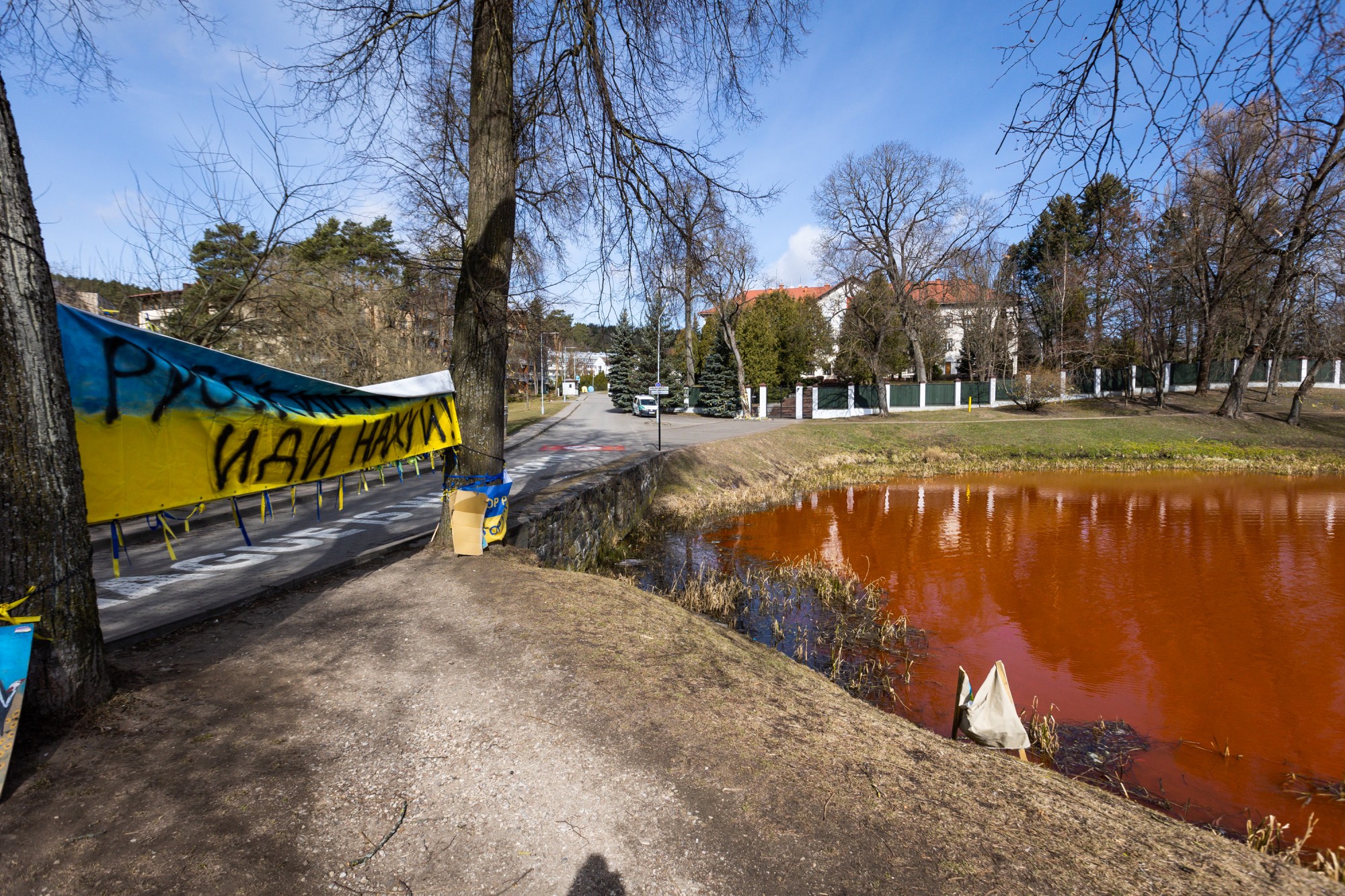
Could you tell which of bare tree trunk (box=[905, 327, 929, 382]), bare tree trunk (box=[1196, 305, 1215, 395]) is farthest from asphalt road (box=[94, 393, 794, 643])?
bare tree trunk (box=[1196, 305, 1215, 395])

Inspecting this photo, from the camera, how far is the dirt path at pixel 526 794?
2.45 metres

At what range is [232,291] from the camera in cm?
929

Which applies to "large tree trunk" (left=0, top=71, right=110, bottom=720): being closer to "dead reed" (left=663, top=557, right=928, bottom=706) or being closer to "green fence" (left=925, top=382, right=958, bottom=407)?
"dead reed" (left=663, top=557, right=928, bottom=706)

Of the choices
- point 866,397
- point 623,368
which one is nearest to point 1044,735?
point 866,397

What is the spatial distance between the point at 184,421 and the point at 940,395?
38289mm

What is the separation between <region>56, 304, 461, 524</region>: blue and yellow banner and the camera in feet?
11.0

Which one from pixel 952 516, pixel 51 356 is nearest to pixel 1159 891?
pixel 51 356

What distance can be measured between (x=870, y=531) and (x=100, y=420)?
1273cm

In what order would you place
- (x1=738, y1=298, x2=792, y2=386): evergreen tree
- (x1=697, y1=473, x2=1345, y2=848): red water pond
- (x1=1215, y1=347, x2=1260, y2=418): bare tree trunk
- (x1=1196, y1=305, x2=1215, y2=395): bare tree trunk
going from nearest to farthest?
(x1=697, y1=473, x2=1345, y2=848): red water pond → (x1=1215, y1=347, x2=1260, y2=418): bare tree trunk → (x1=1196, y1=305, x2=1215, y2=395): bare tree trunk → (x1=738, y1=298, x2=792, y2=386): evergreen tree

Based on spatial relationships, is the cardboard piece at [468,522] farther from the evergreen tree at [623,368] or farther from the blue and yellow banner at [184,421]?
the evergreen tree at [623,368]

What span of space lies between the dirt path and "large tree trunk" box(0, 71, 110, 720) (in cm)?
37

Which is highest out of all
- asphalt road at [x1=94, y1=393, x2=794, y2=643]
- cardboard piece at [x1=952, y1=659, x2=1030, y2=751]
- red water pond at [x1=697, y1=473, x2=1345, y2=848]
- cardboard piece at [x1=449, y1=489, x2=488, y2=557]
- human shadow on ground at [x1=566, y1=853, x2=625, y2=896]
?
cardboard piece at [x1=449, y1=489, x2=488, y2=557]

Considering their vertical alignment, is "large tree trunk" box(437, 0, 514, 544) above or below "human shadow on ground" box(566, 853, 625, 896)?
above

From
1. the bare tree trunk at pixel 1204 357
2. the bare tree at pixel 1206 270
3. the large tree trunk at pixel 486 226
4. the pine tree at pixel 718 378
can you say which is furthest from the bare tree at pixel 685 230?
the bare tree trunk at pixel 1204 357
